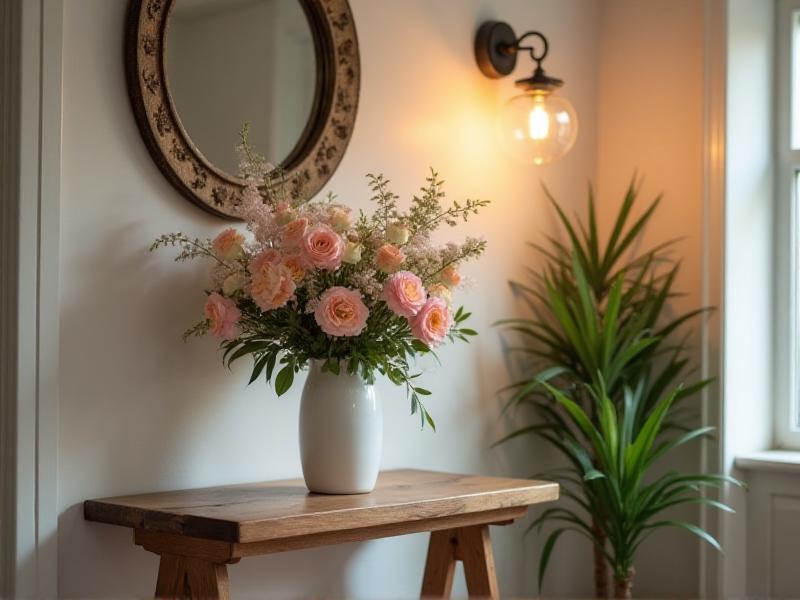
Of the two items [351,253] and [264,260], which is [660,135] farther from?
[264,260]

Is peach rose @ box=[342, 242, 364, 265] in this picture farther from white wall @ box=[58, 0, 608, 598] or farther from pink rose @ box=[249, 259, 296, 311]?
white wall @ box=[58, 0, 608, 598]

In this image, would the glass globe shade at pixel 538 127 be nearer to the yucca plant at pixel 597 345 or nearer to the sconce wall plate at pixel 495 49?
the sconce wall plate at pixel 495 49

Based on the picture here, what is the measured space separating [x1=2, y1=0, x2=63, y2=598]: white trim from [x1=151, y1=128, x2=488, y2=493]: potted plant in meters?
0.27

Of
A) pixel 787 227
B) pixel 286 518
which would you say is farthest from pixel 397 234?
pixel 787 227

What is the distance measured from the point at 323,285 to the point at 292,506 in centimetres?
45

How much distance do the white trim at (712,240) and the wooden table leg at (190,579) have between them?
166cm

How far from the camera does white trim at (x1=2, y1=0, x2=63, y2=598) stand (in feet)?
6.47

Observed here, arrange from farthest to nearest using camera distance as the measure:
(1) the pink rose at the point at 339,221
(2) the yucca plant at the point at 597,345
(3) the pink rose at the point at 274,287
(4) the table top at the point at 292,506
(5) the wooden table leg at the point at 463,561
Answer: (2) the yucca plant at the point at 597,345
(5) the wooden table leg at the point at 463,561
(1) the pink rose at the point at 339,221
(3) the pink rose at the point at 274,287
(4) the table top at the point at 292,506

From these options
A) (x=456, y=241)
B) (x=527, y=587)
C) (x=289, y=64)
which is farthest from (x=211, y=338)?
(x=527, y=587)

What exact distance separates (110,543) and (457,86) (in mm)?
1580

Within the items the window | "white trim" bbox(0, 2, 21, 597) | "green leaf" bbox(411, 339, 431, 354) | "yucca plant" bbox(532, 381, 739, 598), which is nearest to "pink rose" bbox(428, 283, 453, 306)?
"green leaf" bbox(411, 339, 431, 354)

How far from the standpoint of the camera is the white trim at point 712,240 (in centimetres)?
309

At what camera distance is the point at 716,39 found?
3.14 metres

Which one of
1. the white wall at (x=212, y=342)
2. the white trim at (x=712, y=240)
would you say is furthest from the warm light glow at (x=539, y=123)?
the white trim at (x=712, y=240)
